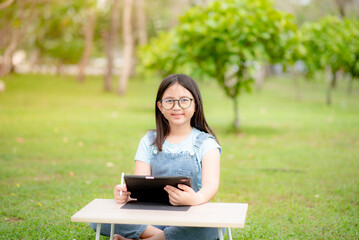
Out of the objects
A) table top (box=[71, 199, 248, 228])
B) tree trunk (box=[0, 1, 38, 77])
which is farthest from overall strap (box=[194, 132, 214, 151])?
tree trunk (box=[0, 1, 38, 77])

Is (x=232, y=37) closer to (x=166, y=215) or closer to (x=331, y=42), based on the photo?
(x=331, y=42)

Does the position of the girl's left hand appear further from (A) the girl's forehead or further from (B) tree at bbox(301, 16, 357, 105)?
(B) tree at bbox(301, 16, 357, 105)

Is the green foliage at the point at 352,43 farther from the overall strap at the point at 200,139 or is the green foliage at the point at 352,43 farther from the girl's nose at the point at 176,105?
the girl's nose at the point at 176,105

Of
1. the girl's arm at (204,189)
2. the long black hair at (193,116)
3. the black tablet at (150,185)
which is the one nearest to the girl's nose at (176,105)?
the long black hair at (193,116)

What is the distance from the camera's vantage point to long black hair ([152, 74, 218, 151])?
12.3ft

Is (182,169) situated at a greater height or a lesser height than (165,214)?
greater

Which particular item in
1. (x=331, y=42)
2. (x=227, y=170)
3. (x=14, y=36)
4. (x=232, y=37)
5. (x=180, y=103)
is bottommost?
(x=227, y=170)

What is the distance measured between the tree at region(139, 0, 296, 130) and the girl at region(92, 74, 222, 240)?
6718mm

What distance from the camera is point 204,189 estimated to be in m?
3.55

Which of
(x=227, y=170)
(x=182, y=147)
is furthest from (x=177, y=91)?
(x=227, y=170)

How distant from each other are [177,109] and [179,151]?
32 centimetres

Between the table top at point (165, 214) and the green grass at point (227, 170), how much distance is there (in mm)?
1217

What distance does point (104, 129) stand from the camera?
1230cm

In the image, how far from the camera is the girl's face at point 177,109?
3732 millimetres
